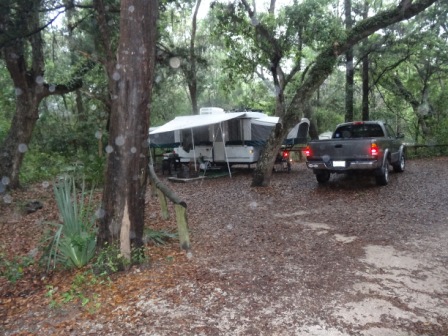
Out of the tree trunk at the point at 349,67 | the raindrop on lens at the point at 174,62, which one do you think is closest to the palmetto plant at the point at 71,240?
the raindrop on lens at the point at 174,62

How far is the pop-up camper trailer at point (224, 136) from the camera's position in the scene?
12.9m

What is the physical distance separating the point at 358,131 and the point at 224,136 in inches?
186

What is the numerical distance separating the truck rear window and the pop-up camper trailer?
9.83ft

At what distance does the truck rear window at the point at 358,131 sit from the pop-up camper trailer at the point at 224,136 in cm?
300

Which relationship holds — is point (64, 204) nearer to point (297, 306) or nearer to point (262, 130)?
point (297, 306)

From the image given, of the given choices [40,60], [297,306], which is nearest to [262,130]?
[40,60]

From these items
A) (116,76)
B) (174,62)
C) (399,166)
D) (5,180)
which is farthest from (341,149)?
(5,180)

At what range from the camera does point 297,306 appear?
11.5 feet

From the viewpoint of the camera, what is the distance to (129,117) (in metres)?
4.35

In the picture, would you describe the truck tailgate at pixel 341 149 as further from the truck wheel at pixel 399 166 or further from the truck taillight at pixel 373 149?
the truck wheel at pixel 399 166

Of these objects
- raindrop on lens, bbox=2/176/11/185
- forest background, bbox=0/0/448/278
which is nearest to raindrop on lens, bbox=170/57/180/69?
forest background, bbox=0/0/448/278

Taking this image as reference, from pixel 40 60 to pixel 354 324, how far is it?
10196mm

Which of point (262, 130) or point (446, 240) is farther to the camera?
point (262, 130)

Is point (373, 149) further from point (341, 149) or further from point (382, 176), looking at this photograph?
point (382, 176)
